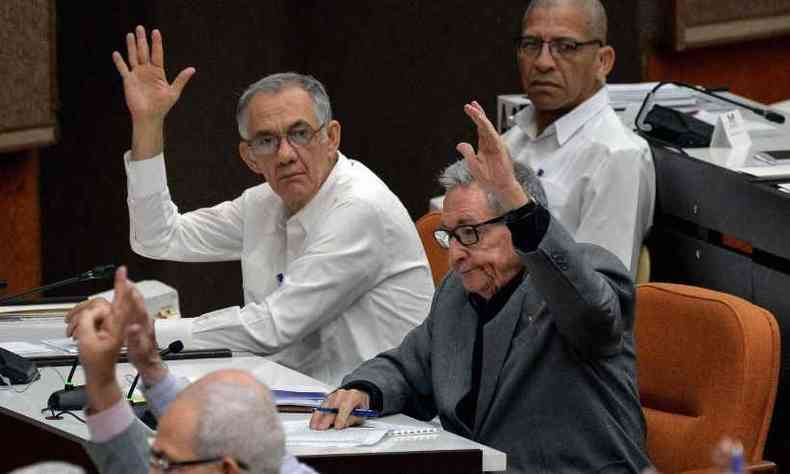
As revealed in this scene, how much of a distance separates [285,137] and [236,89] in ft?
6.69

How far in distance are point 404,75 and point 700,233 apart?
205cm

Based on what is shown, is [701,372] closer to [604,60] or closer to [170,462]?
[170,462]

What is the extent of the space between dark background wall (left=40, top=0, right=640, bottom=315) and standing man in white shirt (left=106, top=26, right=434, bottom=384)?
1662mm

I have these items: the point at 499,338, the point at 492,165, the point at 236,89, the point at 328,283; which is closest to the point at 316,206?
the point at 328,283

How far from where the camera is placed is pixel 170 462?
6.79 feet

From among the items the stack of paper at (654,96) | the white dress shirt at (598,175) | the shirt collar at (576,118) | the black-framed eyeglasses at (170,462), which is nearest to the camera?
the black-framed eyeglasses at (170,462)

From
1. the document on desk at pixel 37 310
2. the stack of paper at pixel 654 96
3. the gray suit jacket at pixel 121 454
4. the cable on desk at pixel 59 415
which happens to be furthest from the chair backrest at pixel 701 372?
the stack of paper at pixel 654 96

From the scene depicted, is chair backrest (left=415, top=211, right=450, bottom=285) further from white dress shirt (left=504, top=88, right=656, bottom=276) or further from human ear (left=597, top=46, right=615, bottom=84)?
human ear (left=597, top=46, right=615, bottom=84)

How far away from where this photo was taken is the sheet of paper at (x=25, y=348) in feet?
12.5

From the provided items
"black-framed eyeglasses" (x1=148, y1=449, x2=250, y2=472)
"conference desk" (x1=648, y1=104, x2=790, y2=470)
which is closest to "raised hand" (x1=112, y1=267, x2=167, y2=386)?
"black-framed eyeglasses" (x1=148, y1=449, x2=250, y2=472)

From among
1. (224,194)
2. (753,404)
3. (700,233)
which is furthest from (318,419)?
(224,194)

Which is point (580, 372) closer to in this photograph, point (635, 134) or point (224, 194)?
point (635, 134)

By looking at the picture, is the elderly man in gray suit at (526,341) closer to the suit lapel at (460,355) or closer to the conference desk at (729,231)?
the suit lapel at (460,355)

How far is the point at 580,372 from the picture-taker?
3.01 metres
